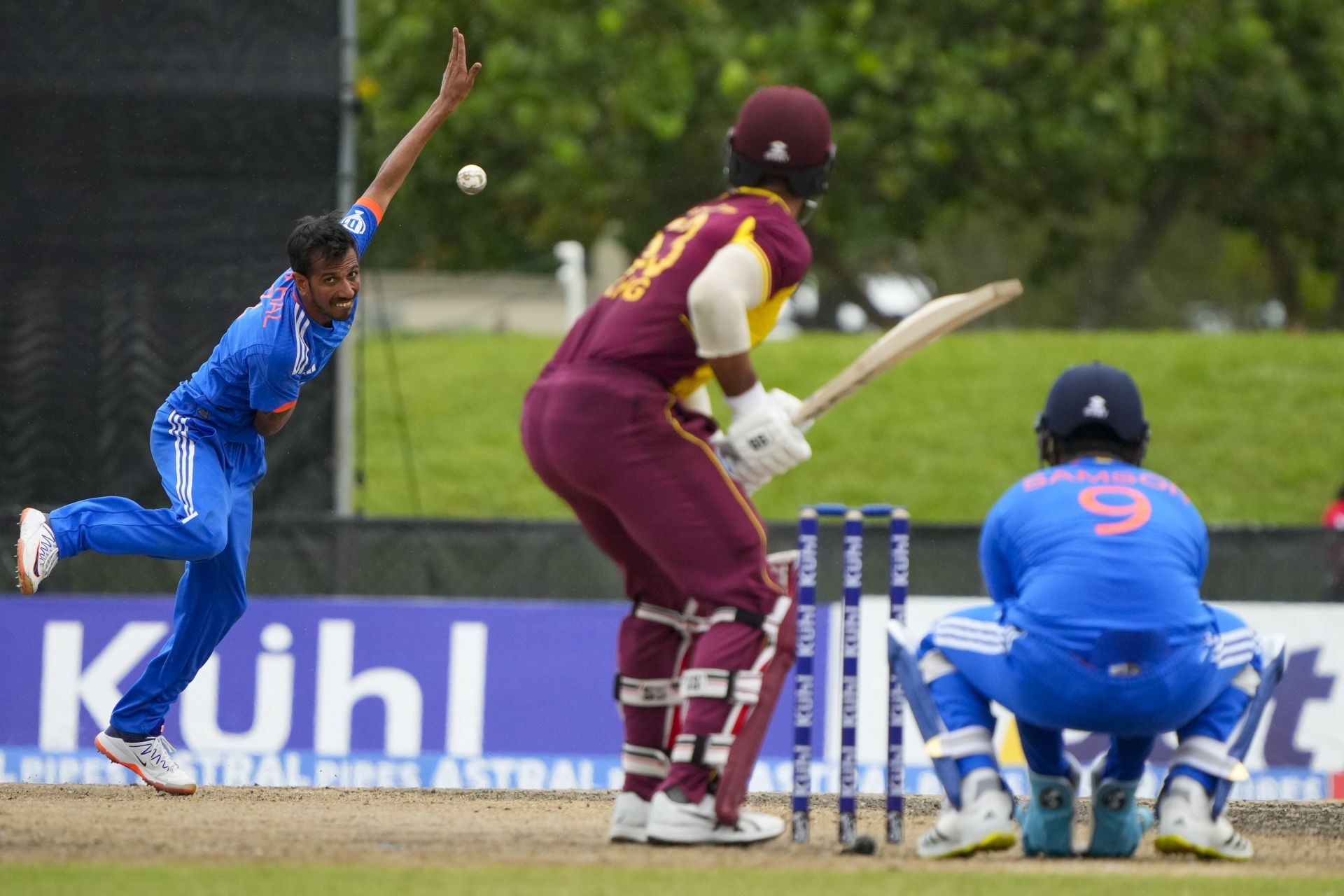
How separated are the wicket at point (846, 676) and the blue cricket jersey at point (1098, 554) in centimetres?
36

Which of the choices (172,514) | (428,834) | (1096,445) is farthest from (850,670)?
(172,514)

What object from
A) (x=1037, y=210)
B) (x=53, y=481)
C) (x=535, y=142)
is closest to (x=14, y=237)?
(x=53, y=481)

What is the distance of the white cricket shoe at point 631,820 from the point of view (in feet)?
16.5

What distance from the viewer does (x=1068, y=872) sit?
4520mm

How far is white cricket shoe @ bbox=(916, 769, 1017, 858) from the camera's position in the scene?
4.74 m

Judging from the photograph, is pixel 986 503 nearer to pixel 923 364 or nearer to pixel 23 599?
pixel 923 364

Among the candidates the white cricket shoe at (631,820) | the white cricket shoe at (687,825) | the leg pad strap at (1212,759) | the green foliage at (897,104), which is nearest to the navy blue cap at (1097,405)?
the leg pad strap at (1212,759)

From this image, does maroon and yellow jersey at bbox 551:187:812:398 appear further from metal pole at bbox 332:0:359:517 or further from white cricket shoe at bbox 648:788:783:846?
metal pole at bbox 332:0:359:517

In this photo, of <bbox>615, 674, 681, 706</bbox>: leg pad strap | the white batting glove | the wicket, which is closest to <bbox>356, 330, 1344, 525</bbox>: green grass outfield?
the wicket

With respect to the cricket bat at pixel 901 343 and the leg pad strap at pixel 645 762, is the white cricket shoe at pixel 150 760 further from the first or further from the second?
the cricket bat at pixel 901 343

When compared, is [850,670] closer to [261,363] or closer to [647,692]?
[647,692]

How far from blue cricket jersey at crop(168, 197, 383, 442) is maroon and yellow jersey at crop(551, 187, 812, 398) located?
54.7 inches

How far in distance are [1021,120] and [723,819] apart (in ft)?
53.6

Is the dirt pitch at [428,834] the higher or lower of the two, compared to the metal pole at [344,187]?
lower
